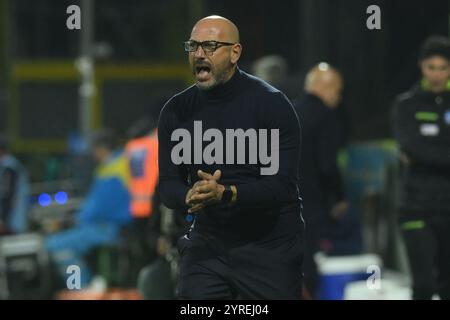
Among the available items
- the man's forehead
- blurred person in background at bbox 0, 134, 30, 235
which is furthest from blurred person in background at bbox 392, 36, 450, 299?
blurred person in background at bbox 0, 134, 30, 235

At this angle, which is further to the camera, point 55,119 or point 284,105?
point 55,119

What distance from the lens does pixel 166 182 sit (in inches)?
244

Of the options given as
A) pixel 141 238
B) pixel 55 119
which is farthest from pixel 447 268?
pixel 55 119

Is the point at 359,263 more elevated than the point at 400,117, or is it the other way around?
the point at 400,117

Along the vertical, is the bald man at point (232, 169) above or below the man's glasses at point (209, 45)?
below

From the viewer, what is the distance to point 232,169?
242 inches

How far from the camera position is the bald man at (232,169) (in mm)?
6082

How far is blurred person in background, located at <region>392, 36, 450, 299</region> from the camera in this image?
8.23m

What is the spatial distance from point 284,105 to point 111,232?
6.80 metres

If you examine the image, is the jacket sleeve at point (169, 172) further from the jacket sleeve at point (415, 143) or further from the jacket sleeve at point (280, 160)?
the jacket sleeve at point (415, 143)

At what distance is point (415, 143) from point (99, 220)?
195 inches

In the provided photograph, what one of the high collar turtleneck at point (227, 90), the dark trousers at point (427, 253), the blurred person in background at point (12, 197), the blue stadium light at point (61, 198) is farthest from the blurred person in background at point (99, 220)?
the high collar turtleneck at point (227, 90)

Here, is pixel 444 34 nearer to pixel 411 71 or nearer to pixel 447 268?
pixel 411 71

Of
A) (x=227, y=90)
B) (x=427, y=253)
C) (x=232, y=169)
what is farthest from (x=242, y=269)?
(x=427, y=253)
